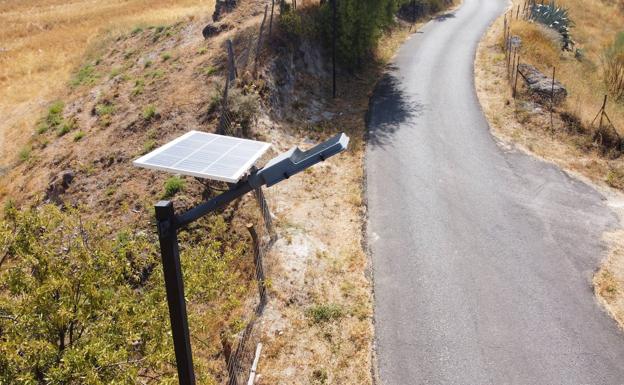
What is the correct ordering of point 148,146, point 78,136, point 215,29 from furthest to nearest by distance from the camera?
point 215,29, point 78,136, point 148,146

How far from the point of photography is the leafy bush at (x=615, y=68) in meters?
25.8

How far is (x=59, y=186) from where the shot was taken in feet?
58.3

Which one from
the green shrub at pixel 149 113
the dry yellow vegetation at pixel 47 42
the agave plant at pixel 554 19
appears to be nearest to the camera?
the green shrub at pixel 149 113

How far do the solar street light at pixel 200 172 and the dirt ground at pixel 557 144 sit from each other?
10.7 meters

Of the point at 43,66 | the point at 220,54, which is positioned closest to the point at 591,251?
the point at 220,54

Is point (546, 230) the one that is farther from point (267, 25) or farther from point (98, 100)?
point (98, 100)

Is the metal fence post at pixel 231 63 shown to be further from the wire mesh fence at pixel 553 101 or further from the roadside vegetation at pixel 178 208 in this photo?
the wire mesh fence at pixel 553 101

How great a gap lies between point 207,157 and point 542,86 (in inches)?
852

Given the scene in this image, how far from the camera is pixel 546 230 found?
48.6 feet

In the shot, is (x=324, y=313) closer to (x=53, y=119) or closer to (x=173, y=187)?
(x=173, y=187)

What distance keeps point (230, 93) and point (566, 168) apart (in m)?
14.0

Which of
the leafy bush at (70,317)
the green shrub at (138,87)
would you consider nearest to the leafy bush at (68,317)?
the leafy bush at (70,317)

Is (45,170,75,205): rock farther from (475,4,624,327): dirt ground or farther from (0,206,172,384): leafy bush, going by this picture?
(475,4,624,327): dirt ground

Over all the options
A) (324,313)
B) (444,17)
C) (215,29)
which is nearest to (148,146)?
(324,313)
